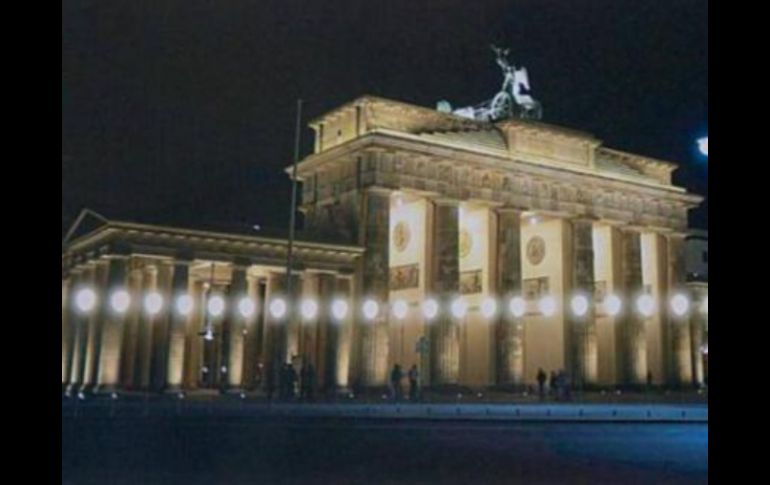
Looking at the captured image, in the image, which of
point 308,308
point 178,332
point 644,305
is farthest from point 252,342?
point 644,305

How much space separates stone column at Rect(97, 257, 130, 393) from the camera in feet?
129

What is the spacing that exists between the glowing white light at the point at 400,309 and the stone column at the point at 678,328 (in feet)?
72.9

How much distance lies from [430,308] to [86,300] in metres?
17.8

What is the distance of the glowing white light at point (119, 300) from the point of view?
3872cm

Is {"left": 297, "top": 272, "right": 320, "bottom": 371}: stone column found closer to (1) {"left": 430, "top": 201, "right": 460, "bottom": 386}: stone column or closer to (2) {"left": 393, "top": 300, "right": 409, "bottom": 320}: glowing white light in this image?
(2) {"left": 393, "top": 300, "right": 409, "bottom": 320}: glowing white light

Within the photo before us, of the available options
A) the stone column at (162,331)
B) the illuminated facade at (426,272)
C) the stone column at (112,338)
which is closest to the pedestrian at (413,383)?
the illuminated facade at (426,272)

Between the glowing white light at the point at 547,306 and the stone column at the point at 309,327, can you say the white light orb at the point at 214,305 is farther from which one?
the glowing white light at the point at 547,306

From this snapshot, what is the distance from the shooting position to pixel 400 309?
46.5 m

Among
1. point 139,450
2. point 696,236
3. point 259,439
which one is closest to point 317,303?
point 259,439

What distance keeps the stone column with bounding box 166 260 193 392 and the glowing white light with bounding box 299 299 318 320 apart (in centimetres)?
638

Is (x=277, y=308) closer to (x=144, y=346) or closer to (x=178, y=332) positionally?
(x=178, y=332)

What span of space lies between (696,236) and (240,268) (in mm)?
42573
